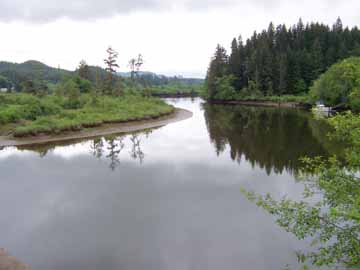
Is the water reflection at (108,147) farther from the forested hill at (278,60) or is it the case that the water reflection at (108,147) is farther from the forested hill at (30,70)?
the forested hill at (30,70)

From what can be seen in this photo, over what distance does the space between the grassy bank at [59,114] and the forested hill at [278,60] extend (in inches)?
1520

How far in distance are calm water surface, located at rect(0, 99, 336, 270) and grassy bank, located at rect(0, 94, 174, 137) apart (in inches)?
153

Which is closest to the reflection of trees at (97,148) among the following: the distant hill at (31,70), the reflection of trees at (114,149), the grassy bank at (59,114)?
the reflection of trees at (114,149)

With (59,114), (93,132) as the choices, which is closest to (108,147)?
(93,132)

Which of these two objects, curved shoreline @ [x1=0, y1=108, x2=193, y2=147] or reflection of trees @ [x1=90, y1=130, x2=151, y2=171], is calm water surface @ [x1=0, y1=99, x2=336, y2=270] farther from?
curved shoreline @ [x1=0, y1=108, x2=193, y2=147]

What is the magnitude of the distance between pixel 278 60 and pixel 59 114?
55.6 m

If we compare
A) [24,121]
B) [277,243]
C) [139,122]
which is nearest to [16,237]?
[277,243]

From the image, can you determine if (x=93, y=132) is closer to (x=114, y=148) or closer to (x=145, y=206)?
(x=114, y=148)

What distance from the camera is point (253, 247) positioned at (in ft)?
28.7

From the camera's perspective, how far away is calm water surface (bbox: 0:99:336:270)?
8.28m

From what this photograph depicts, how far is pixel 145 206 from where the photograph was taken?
38.4 ft

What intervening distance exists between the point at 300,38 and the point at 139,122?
64820 millimetres

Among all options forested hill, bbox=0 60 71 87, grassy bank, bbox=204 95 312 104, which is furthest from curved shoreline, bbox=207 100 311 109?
forested hill, bbox=0 60 71 87

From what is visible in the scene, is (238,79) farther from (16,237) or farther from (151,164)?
(16,237)
